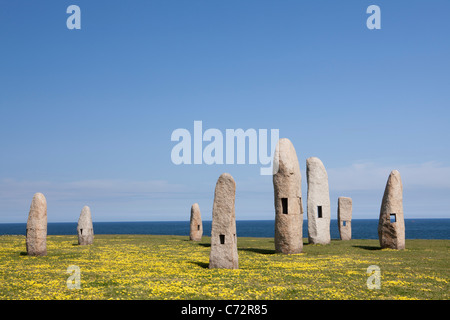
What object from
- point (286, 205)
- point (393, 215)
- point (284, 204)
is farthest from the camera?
point (393, 215)

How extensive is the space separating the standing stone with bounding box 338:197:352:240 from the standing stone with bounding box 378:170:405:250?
11.5 meters

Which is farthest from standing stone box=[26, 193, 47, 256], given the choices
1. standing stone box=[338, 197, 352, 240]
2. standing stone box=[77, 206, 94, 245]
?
standing stone box=[338, 197, 352, 240]

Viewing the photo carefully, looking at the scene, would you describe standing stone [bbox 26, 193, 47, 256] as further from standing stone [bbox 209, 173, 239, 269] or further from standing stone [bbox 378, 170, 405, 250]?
standing stone [bbox 378, 170, 405, 250]

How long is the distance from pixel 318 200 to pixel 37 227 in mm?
21127

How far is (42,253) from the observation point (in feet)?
85.4

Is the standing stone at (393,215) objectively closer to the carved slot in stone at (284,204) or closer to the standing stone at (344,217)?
the carved slot in stone at (284,204)

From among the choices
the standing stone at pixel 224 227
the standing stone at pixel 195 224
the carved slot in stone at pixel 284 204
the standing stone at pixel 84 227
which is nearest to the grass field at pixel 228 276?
the standing stone at pixel 224 227

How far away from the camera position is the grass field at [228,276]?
47.0 feet

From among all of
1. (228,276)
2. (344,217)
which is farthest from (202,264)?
(344,217)

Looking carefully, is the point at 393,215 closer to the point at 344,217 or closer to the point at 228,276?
the point at 344,217

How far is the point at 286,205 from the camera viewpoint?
27.2 metres
